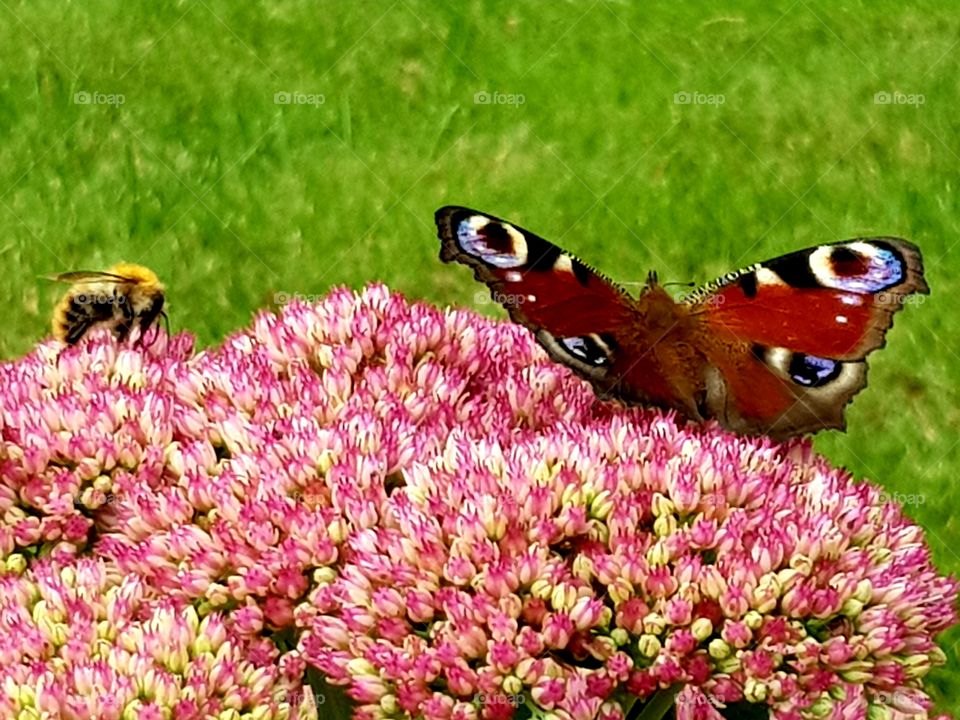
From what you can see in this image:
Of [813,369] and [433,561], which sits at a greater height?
[813,369]

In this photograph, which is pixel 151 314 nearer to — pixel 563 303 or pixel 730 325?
pixel 563 303

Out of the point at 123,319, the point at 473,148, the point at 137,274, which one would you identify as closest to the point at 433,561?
the point at 123,319

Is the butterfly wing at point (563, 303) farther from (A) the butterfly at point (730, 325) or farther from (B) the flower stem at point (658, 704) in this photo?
(B) the flower stem at point (658, 704)

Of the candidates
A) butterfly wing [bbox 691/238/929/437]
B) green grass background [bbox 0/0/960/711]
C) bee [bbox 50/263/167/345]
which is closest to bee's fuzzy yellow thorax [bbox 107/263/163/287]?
bee [bbox 50/263/167/345]

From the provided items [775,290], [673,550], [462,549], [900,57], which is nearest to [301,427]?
[462,549]

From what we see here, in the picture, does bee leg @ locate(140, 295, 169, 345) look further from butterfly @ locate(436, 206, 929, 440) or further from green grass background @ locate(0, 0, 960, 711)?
green grass background @ locate(0, 0, 960, 711)

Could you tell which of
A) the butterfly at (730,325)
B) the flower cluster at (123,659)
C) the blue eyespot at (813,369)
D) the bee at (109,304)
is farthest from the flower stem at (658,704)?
the bee at (109,304)

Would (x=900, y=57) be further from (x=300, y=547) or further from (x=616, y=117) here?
(x=300, y=547)
